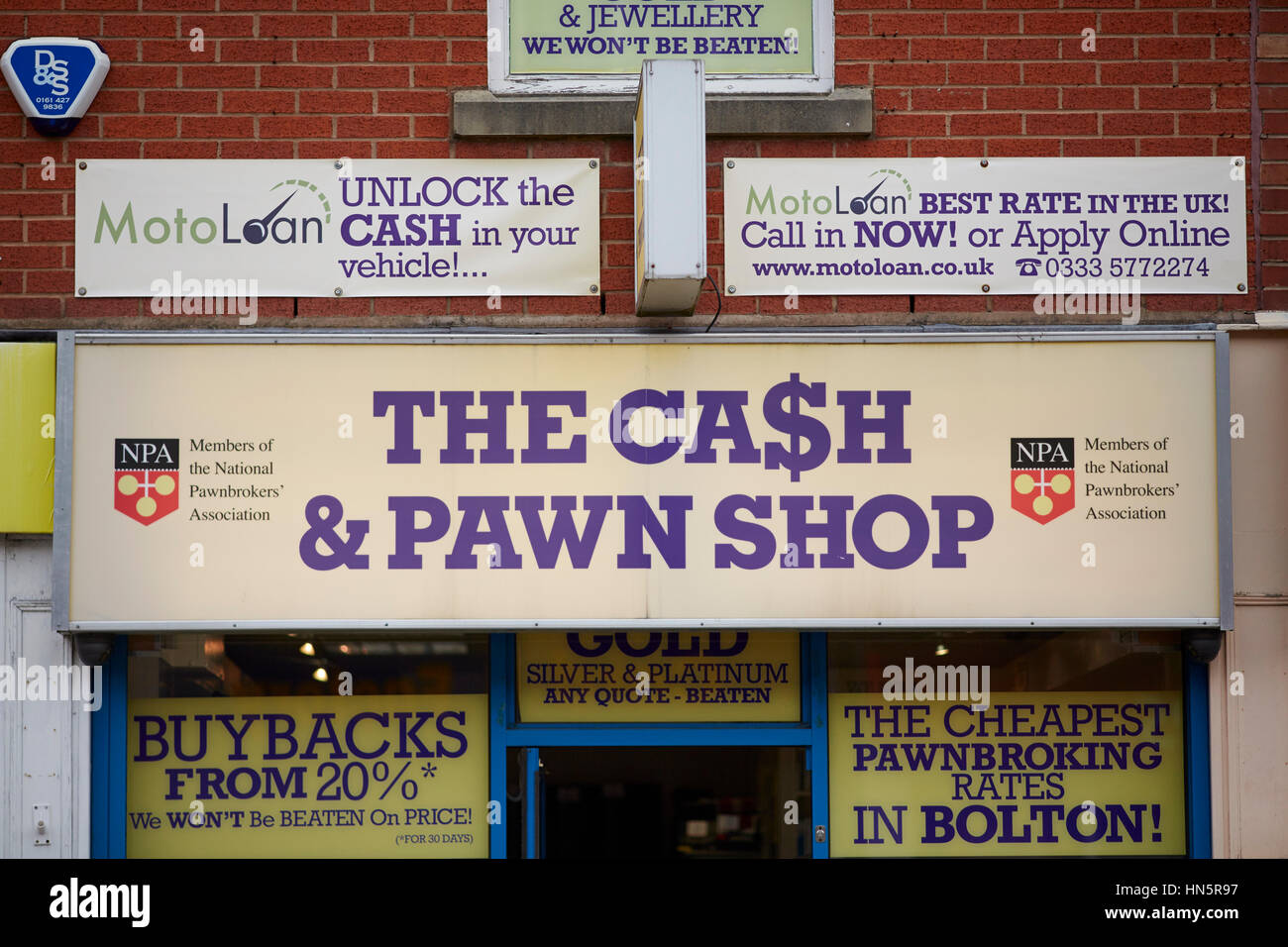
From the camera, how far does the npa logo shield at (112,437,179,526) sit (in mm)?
5914

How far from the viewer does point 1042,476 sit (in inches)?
237

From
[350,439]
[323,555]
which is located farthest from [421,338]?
[323,555]

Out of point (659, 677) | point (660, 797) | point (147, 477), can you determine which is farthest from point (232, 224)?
point (660, 797)

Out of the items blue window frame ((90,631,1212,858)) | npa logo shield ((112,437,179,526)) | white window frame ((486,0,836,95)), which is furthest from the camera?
white window frame ((486,0,836,95))

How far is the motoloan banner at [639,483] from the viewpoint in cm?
591

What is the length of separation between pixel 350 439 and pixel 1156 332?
147 inches

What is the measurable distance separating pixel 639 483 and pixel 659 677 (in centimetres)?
96

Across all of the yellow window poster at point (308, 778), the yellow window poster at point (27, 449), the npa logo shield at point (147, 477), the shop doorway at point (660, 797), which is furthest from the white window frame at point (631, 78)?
the shop doorway at point (660, 797)

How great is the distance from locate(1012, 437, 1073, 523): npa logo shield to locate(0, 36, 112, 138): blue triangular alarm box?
4668mm

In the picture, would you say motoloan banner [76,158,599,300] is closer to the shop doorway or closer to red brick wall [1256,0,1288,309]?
the shop doorway

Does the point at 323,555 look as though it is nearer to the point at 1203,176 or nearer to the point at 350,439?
the point at 350,439

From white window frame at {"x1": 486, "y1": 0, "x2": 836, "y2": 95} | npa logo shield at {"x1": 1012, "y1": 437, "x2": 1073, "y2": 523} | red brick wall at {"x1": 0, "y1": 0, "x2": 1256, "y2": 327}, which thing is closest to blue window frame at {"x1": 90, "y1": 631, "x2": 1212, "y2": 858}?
npa logo shield at {"x1": 1012, "y1": 437, "x2": 1073, "y2": 523}

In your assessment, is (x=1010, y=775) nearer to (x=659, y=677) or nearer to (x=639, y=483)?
(x=659, y=677)

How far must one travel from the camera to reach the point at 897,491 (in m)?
6.00
